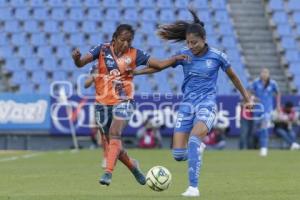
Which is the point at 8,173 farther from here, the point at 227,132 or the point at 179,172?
the point at 227,132

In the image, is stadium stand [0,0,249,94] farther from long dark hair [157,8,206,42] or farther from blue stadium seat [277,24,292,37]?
long dark hair [157,8,206,42]

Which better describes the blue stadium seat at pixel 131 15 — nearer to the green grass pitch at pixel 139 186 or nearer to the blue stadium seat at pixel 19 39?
the blue stadium seat at pixel 19 39

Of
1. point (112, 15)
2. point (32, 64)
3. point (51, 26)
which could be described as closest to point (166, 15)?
point (112, 15)

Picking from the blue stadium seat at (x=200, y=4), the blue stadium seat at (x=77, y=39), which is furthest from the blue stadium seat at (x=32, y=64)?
the blue stadium seat at (x=200, y=4)

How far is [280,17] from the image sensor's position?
101 feet

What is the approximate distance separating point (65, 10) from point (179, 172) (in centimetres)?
1548

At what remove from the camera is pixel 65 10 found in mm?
29578

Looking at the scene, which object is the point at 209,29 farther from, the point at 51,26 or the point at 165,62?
the point at 165,62

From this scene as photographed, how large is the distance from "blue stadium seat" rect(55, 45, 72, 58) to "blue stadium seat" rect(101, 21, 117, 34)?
4.95 ft

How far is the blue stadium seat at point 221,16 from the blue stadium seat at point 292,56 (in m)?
2.52

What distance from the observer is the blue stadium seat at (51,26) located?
29067 millimetres

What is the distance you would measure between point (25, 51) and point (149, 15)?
4.67m

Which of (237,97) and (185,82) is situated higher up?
(185,82)

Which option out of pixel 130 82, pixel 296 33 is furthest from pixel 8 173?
pixel 296 33
